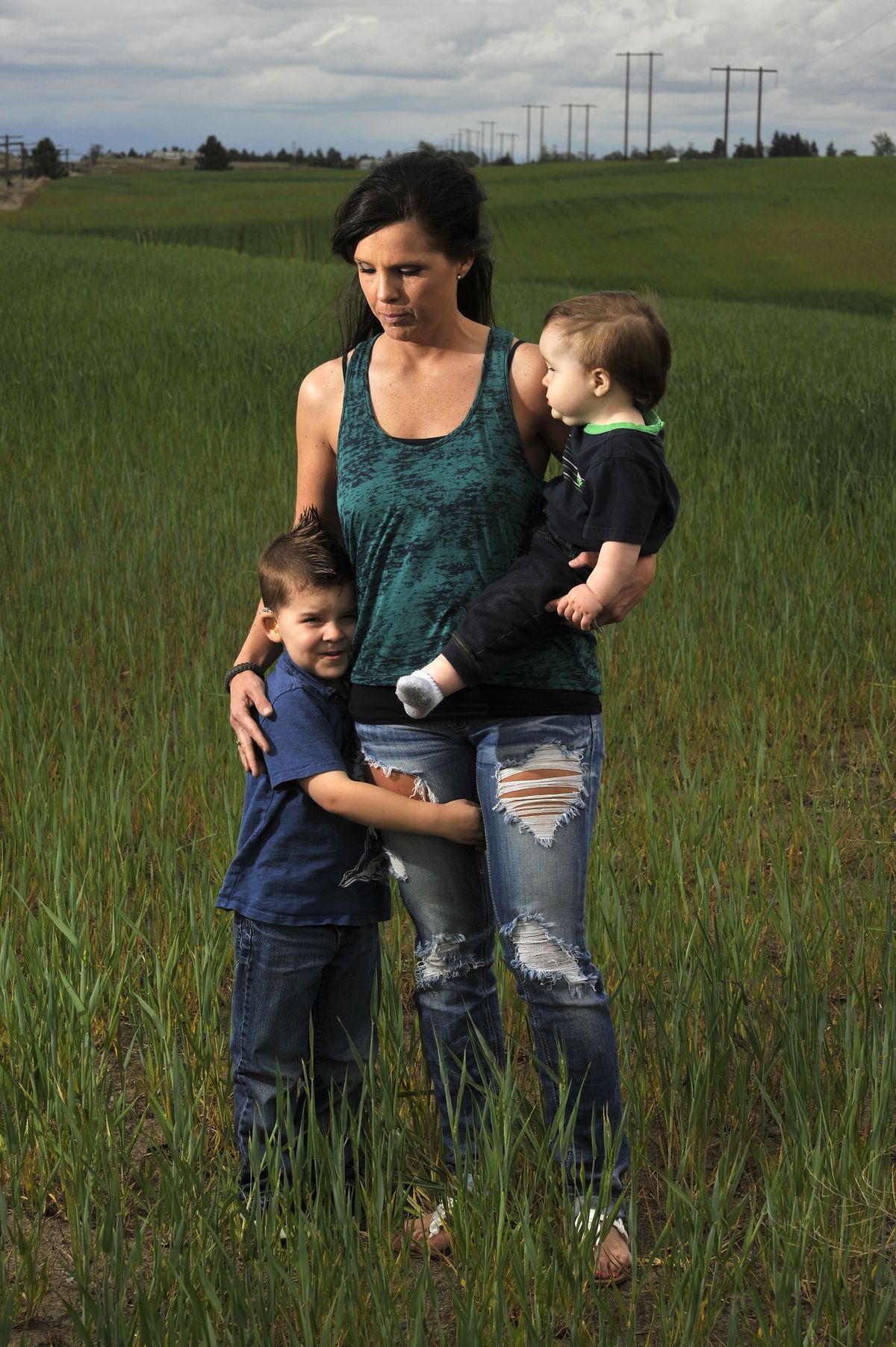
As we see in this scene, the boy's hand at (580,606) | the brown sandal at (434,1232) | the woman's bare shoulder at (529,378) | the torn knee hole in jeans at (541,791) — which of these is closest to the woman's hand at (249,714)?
the torn knee hole in jeans at (541,791)

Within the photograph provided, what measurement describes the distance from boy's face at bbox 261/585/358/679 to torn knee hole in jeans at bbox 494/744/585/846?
31 centimetres

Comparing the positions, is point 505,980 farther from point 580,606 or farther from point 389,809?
point 580,606

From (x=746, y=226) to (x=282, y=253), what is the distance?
15.2 metres

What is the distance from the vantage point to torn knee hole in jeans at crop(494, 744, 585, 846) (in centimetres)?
180

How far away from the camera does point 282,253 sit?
36.9 metres

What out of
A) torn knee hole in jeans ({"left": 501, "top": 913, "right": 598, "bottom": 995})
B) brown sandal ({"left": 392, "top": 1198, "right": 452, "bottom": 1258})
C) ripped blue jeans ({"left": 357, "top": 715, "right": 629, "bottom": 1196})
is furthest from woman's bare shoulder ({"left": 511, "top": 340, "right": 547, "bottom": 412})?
brown sandal ({"left": 392, "top": 1198, "right": 452, "bottom": 1258})

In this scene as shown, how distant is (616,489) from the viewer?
173 cm

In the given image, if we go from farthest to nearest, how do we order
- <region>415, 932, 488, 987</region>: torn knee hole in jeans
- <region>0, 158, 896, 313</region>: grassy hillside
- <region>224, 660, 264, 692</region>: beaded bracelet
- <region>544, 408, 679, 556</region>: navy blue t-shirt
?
<region>0, 158, 896, 313</region>: grassy hillside → <region>224, 660, 264, 692</region>: beaded bracelet → <region>415, 932, 488, 987</region>: torn knee hole in jeans → <region>544, 408, 679, 556</region>: navy blue t-shirt

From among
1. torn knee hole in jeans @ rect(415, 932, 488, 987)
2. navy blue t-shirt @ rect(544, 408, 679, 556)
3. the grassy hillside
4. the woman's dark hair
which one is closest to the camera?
navy blue t-shirt @ rect(544, 408, 679, 556)

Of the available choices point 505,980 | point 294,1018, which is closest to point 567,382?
point 294,1018

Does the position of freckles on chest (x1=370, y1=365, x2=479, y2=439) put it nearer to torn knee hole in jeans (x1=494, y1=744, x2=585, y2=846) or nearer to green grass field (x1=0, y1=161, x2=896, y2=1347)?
torn knee hole in jeans (x1=494, y1=744, x2=585, y2=846)

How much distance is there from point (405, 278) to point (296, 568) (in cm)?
44

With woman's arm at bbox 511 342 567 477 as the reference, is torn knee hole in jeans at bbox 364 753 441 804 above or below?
Answer: below

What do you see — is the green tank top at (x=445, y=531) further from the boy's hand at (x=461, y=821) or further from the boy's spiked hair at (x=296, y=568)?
the boy's hand at (x=461, y=821)
